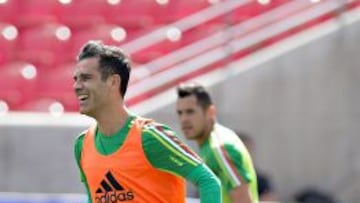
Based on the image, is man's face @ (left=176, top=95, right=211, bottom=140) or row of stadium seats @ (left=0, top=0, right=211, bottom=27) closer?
man's face @ (left=176, top=95, right=211, bottom=140)

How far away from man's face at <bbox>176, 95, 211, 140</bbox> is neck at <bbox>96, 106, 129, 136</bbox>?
226 centimetres

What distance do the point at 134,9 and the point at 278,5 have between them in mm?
1529

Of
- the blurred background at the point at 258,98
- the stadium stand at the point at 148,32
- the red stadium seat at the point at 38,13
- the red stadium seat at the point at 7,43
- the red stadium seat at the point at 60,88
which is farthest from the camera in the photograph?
the red stadium seat at the point at 38,13

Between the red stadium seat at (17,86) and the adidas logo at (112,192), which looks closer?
the adidas logo at (112,192)

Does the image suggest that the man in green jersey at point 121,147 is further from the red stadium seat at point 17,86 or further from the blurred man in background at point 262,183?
the red stadium seat at point 17,86

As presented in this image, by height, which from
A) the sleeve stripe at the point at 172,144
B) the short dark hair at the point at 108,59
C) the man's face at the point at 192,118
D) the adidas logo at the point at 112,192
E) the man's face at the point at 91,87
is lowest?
the adidas logo at the point at 112,192

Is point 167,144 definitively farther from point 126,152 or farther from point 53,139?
point 53,139

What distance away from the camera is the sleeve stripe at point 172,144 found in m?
5.05

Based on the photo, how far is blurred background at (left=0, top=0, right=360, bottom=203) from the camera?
10172 mm

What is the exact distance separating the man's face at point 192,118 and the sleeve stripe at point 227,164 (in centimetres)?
35

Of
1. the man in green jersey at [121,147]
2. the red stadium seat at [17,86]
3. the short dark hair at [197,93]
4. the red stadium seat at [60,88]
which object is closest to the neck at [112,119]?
the man in green jersey at [121,147]

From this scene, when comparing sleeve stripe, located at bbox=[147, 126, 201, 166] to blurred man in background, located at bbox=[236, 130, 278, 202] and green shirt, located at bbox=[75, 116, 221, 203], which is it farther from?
blurred man in background, located at bbox=[236, 130, 278, 202]

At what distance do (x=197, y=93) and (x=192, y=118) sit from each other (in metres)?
0.28

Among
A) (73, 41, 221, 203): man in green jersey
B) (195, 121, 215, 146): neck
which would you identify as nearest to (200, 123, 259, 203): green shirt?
(195, 121, 215, 146): neck
